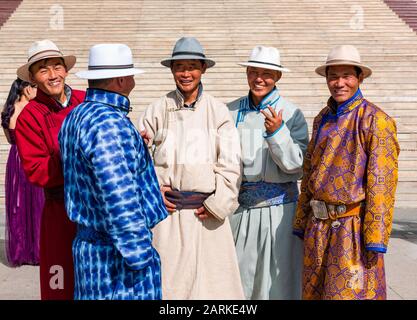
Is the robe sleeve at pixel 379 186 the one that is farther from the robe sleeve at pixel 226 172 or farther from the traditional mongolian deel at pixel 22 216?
the traditional mongolian deel at pixel 22 216

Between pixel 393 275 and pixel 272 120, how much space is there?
2414mm

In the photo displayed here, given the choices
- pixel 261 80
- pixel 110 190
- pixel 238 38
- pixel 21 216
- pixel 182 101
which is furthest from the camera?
pixel 238 38

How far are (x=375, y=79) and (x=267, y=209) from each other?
26.7ft

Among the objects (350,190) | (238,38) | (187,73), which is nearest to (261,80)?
(187,73)

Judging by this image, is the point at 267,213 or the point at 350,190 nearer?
the point at 350,190

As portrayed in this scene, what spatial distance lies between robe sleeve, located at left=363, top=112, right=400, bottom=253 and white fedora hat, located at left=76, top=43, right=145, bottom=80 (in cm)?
129

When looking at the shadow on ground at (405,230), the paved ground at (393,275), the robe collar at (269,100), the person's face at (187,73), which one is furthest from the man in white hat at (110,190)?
the shadow on ground at (405,230)

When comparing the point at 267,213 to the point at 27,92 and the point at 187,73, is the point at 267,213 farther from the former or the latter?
the point at 27,92

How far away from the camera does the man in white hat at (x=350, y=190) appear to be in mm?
3080

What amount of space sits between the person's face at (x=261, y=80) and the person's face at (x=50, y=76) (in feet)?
3.81

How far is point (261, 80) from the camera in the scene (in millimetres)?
3656

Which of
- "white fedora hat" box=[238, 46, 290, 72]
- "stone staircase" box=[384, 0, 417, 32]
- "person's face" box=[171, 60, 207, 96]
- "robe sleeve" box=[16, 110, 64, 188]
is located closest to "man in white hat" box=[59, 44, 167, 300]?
"robe sleeve" box=[16, 110, 64, 188]

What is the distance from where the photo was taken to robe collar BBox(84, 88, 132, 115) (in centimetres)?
264

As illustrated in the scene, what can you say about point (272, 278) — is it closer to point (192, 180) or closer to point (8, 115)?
point (192, 180)
